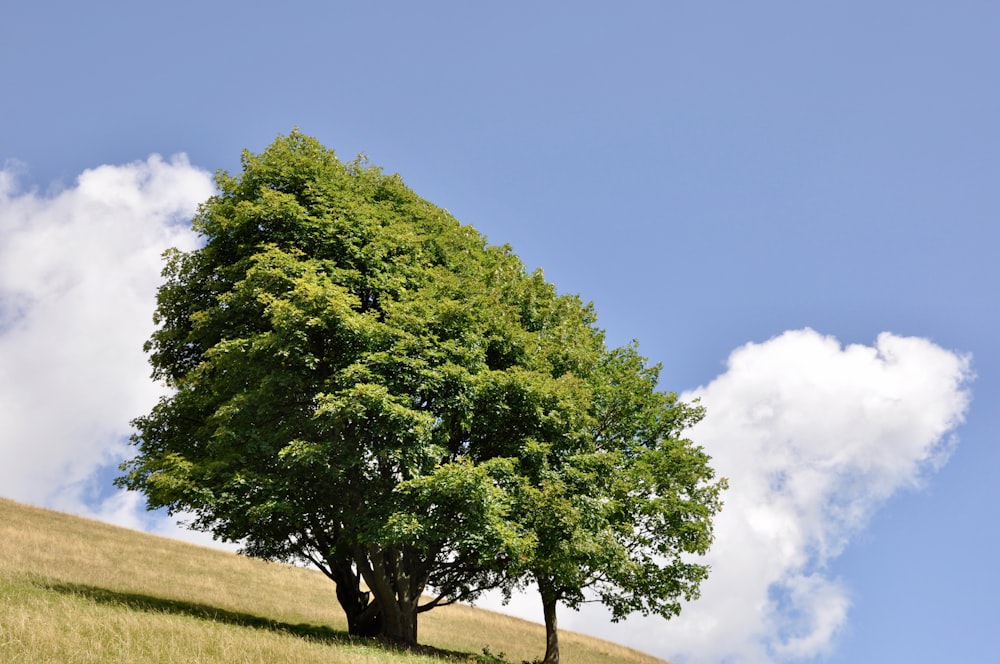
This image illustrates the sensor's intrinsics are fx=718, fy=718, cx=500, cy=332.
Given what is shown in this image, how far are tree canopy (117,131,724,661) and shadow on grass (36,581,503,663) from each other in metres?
1.87

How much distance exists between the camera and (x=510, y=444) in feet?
83.1

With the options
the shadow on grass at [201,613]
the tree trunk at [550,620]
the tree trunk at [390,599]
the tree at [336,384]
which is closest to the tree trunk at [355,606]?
the tree at [336,384]

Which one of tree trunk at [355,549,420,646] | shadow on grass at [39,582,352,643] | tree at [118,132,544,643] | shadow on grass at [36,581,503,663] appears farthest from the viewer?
tree trunk at [355,549,420,646]

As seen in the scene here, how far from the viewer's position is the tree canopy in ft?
72.6

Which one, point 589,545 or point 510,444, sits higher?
point 510,444

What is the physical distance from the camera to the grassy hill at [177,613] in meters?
15.7

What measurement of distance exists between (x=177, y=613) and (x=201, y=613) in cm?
206

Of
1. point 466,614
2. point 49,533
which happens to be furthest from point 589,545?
point 49,533

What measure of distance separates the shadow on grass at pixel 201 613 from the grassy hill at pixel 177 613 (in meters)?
0.10

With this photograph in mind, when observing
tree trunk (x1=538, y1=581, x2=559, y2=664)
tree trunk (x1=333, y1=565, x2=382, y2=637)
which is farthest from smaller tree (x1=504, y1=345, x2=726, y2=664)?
tree trunk (x1=333, y1=565, x2=382, y2=637)

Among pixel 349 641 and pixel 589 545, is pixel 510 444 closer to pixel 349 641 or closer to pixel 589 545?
pixel 589 545

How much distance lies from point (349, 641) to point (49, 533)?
26809mm

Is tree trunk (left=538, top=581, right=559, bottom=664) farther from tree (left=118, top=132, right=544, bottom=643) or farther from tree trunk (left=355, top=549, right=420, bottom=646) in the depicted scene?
tree trunk (left=355, top=549, right=420, bottom=646)

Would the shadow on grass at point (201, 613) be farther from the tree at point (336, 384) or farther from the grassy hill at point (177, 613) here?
the tree at point (336, 384)
